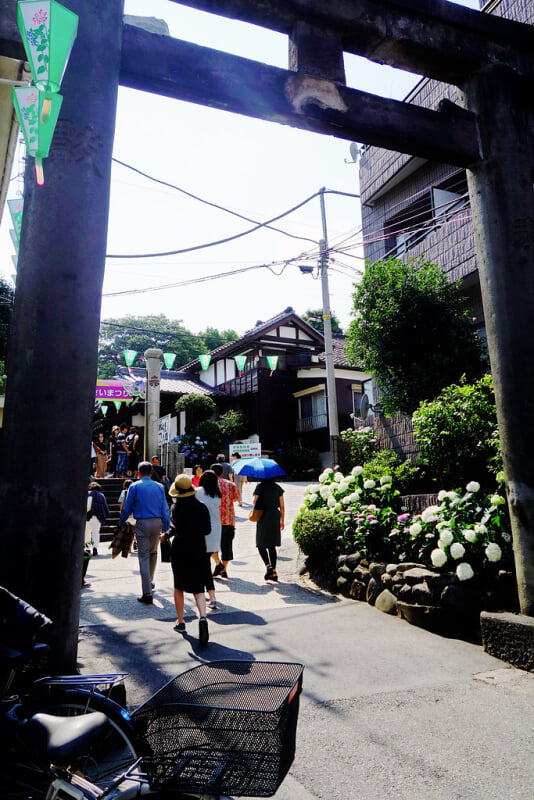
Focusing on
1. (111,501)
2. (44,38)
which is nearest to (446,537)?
(44,38)

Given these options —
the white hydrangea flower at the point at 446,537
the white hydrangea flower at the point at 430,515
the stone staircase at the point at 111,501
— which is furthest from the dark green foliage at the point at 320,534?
the stone staircase at the point at 111,501

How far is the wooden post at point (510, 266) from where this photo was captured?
5.55 m

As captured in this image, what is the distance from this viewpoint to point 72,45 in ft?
13.2

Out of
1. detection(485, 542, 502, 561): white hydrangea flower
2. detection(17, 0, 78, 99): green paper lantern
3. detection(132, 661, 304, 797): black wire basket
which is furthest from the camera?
detection(485, 542, 502, 561): white hydrangea flower

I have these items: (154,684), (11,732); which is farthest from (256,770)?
(154,684)

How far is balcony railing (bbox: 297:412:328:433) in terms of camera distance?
93.1 ft

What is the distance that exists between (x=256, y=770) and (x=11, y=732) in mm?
1055

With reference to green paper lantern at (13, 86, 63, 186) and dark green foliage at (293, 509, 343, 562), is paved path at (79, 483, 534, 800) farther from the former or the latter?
green paper lantern at (13, 86, 63, 186)

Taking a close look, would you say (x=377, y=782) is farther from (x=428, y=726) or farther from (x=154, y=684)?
(x=154, y=684)

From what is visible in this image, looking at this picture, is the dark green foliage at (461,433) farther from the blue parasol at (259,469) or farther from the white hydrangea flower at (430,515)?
the blue parasol at (259,469)

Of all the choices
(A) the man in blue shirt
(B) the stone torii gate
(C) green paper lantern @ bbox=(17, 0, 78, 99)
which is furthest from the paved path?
(C) green paper lantern @ bbox=(17, 0, 78, 99)

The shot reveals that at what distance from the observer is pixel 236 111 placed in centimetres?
520

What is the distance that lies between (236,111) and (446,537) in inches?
198

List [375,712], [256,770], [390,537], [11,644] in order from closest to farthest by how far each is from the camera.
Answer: [256,770] → [11,644] → [375,712] → [390,537]
